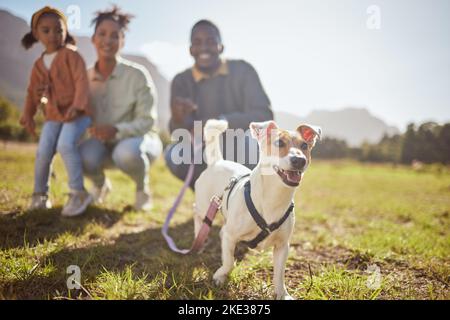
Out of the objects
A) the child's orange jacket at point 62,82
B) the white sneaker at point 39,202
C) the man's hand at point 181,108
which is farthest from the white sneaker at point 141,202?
the child's orange jacket at point 62,82

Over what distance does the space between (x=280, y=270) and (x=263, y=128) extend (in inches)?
39.7

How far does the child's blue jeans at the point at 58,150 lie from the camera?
145 inches

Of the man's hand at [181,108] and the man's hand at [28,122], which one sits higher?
the man's hand at [181,108]

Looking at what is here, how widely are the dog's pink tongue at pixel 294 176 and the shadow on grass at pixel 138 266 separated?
928mm

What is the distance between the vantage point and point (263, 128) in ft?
7.06

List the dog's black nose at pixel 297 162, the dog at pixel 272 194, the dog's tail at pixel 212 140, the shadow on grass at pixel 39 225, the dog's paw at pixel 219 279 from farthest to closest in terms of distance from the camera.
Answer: the dog's tail at pixel 212 140 → the shadow on grass at pixel 39 225 → the dog's paw at pixel 219 279 → the dog at pixel 272 194 → the dog's black nose at pixel 297 162

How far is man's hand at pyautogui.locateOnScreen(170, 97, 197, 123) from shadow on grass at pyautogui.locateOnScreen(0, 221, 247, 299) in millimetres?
1525

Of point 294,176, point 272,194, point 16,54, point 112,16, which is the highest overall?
point 112,16

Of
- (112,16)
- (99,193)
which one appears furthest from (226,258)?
(112,16)

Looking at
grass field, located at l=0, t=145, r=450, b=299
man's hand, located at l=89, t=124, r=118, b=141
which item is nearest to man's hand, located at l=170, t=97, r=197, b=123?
man's hand, located at l=89, t=124, r=118, b=141

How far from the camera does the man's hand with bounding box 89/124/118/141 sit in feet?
13.3

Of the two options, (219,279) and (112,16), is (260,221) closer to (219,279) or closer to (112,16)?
(219,279)

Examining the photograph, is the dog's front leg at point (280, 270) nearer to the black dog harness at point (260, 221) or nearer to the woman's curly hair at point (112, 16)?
the black dog harness at point (260, 221)
